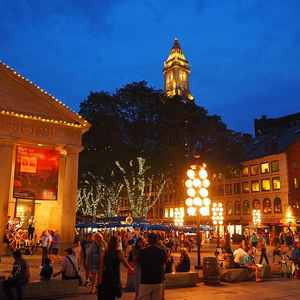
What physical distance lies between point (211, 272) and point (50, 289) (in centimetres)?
609

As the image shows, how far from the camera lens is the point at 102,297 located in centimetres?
706

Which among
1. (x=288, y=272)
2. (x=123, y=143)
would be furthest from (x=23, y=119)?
(x=288, y=272)

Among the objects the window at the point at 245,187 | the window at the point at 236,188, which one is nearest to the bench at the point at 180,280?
the window at the point at 245,187

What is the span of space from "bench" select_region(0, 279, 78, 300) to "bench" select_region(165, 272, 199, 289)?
3.47 metres

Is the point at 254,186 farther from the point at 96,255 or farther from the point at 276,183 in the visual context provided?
the point at 96,255

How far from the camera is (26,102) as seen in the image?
24.5 m

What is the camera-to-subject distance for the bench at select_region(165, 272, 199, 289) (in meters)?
12.7

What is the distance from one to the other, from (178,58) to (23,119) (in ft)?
408

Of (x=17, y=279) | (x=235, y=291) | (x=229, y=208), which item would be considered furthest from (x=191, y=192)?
(x=229, y=208)

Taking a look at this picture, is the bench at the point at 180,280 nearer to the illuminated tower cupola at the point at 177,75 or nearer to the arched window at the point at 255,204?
the arched window at the point at 255,204

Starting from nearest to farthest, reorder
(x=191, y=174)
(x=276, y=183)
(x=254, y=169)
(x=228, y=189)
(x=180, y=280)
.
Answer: (x=180, y=280) < (x=191, y=174) < (x=276, y=183) < (x=254, y=169) < (x=228, y=189)

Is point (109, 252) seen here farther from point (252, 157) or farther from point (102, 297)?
point (252, 157)

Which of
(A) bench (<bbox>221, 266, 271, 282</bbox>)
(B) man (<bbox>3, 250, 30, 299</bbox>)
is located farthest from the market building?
(B) man (<bbox>3, 250, 30, 299</bbox>)

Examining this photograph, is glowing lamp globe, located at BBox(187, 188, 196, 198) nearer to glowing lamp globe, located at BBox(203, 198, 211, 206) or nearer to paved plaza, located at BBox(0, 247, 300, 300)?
glowing lamp globe, located at BBox(203, 198, 211, 206)
